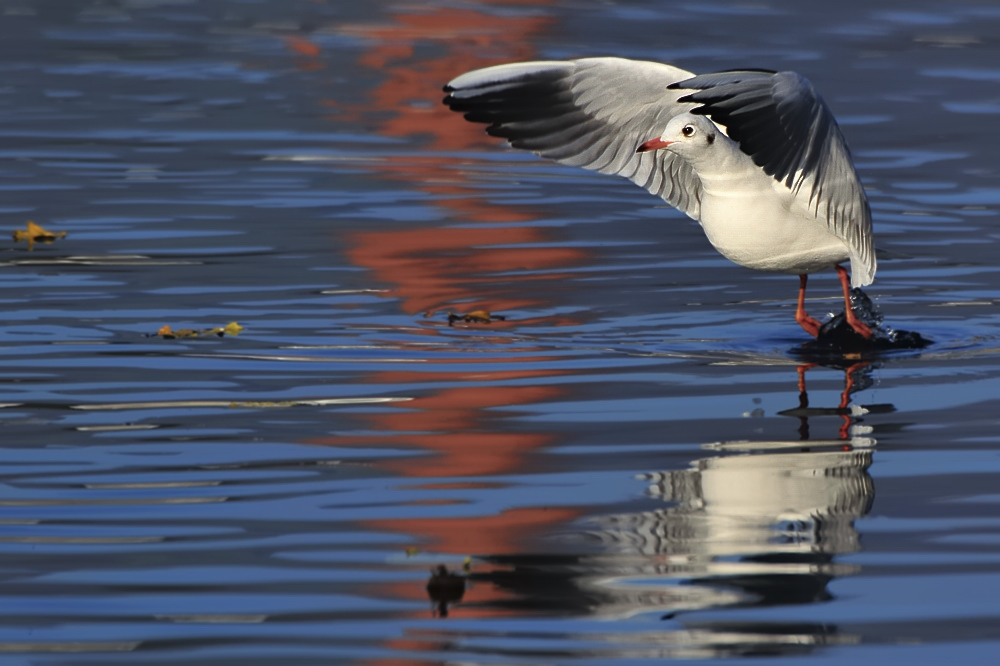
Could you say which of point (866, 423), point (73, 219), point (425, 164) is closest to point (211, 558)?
point (866, 423)

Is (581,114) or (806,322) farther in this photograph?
(581,114)

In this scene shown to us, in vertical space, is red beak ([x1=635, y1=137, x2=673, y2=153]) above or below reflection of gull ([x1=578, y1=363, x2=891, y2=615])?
above

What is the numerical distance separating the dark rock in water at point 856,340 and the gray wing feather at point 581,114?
51.4 inches

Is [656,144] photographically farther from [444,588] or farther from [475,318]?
[444,588]

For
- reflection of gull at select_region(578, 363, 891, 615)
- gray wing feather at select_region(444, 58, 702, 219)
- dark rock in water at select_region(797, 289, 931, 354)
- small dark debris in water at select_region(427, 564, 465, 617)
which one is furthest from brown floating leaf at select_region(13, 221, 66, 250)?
small dark debris in water at select_region(427, 564, 465, 617)

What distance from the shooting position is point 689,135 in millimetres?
10000

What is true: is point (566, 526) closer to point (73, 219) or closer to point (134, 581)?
point (134, 581)

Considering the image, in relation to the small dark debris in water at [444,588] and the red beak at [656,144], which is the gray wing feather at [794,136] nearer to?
the red beak at [656,144]

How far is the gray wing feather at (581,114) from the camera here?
11.1 meters

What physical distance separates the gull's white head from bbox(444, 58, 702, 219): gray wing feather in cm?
101

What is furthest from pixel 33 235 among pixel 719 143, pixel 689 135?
pixel 719 143

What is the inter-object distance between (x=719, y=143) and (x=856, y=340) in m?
1.26

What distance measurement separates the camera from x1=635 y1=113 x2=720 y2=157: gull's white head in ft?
32.7

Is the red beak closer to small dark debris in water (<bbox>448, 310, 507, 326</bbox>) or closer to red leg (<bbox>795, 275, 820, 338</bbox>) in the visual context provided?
red leg (<bbox>795, 275, 820, 338</bbox>)
